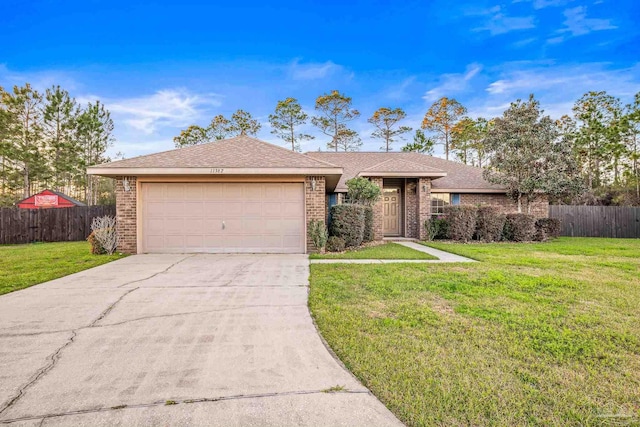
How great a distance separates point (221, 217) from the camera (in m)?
9.55

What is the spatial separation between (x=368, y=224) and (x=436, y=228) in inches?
130

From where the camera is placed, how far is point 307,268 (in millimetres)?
7129

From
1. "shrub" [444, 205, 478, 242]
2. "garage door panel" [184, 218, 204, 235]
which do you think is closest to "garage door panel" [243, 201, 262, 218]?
"garage door panel" [184, 218, 204, 235]

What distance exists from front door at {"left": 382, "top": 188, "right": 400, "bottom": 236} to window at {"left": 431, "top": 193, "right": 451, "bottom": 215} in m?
1.58

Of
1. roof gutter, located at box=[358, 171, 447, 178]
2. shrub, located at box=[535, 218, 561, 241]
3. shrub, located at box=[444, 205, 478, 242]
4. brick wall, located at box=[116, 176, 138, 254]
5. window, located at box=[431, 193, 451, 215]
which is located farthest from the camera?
window, located at box=[431, 193, 451, 215]

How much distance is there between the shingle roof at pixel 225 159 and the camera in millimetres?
9188

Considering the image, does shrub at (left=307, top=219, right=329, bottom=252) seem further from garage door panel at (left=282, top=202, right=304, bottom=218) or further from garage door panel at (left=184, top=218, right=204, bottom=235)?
garage door panel at (left=184, top=218, right=204, bottom=235)

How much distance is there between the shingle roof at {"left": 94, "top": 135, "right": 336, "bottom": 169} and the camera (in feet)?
30.1

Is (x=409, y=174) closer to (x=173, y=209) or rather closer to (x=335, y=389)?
(x=173, y=209)

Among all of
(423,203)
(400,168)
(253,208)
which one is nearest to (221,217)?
(253,208)

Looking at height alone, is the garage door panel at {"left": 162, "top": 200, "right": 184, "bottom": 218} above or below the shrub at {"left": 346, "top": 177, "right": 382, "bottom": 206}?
below

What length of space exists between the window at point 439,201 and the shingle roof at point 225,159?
6913 mm

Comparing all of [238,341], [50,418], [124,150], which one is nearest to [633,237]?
[238,341]

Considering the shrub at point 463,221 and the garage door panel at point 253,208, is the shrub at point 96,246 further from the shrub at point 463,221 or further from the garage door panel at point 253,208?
the shrub at point 463,221
